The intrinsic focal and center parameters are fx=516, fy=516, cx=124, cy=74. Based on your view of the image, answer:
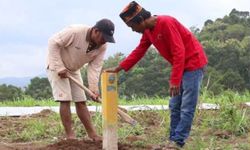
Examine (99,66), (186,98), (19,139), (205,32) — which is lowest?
(19,139)

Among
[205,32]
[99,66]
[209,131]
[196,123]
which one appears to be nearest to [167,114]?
[196,123]

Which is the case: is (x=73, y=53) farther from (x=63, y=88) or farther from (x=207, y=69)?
(x=207, y=69)

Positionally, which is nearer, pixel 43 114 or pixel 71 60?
pixel 71 60

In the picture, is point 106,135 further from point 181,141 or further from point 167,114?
point 167,114

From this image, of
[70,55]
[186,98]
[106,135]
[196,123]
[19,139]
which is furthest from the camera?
[196,123]

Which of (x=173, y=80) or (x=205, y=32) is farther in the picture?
(x=205, y=32)

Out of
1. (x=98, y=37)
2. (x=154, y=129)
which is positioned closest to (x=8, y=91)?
(x=154, y=129)

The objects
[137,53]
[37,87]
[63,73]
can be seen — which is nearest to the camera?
[137,53]

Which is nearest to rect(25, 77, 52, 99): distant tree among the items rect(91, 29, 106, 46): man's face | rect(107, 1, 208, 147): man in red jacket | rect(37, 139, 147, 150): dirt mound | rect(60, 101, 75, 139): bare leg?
rect(60, 101, 75, 139): bare leg

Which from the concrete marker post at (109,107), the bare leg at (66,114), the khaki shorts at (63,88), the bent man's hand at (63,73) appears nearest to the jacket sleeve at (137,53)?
the concrete marker post at (109,107)

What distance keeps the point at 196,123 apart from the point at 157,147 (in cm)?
225

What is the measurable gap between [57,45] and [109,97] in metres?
1.27

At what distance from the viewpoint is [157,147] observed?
478 cm

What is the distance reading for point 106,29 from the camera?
5.04 meters
